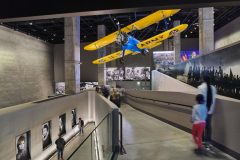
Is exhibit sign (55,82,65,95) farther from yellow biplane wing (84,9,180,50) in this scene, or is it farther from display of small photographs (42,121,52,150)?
display of small photographs (42,121,52,150)

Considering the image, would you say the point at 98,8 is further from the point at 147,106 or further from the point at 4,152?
the point at 147,106

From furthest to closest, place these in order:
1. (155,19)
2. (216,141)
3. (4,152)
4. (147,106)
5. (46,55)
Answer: (46,55) < (155,19) < (147,106) < (4,152) < (216,141)

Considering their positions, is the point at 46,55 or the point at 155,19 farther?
the point at 46,55

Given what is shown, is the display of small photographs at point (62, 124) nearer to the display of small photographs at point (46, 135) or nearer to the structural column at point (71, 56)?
the display of small photographs at point (46, 135)

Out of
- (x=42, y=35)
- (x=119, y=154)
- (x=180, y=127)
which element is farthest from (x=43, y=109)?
(x=42, y=35)

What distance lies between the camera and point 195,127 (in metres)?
5.11

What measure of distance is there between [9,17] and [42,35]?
29.1m

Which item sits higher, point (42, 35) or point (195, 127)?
point (42, 35)

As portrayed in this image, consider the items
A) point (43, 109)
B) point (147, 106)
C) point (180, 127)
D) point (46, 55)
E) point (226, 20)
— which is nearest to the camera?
point (180, 127)

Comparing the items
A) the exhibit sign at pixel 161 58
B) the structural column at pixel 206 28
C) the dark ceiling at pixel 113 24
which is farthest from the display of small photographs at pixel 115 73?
the structural column at pixel 206 28

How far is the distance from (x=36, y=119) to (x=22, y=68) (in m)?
14.2

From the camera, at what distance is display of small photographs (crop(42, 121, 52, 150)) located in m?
12.2

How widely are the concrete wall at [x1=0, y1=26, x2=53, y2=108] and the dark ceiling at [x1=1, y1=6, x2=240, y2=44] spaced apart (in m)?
1.69

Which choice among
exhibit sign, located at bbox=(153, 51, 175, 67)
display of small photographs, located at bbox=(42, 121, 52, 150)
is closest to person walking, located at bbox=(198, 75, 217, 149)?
display of small photographs, located at bbox=(42, 121, 52, 150)
